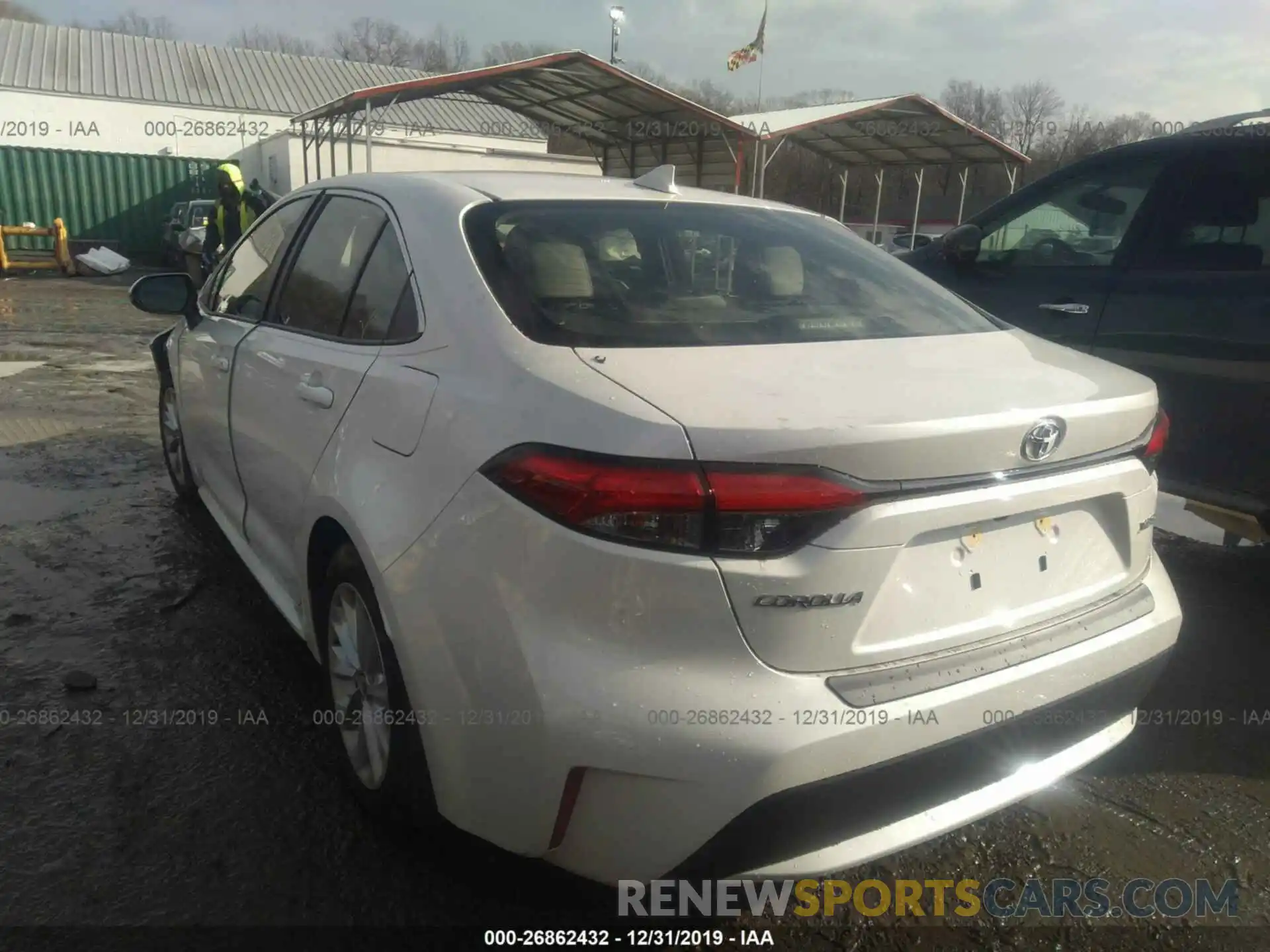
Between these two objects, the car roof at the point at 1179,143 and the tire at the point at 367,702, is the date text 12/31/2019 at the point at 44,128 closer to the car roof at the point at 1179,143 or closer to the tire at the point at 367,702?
the car roof at the point at 1179,143

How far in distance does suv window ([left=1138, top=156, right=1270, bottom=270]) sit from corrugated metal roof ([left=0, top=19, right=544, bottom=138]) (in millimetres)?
27632

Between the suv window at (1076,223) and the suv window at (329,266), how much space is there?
305 centimetres

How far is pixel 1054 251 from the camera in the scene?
4.32 metres

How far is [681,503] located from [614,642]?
27 cm

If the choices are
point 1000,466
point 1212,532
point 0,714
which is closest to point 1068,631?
point 1000,466

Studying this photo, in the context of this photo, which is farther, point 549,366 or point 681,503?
point 549,366

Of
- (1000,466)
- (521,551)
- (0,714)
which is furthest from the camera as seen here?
(0,714)

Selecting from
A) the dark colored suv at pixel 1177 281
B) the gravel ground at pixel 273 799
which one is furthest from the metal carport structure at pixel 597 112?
the gravel ground at pixel 273 799

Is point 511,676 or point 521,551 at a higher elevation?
point 521,551

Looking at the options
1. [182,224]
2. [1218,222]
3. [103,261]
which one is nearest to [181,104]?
[103,261]

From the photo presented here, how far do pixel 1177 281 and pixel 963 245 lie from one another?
3.38 ft

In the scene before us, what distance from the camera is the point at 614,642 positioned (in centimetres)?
164

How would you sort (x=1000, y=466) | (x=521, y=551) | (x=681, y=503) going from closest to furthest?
(x=681, y=503)
(x=521, y=551)
(x=1000, y=466)

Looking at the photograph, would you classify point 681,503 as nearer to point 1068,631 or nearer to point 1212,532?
point 1068,631
